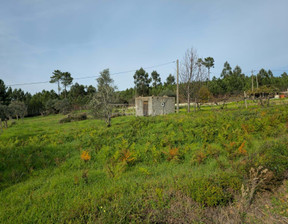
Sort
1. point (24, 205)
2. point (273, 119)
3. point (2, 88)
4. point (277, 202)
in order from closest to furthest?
point (277, 202) < point (24, 205) < point (273, 119) < point (2, 88)

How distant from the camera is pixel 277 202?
362cm

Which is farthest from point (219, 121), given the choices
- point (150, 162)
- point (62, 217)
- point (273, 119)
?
point (62, 217)

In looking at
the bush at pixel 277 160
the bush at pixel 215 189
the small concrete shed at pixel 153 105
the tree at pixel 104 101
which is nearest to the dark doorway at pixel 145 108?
the small concrete shed at pixel 153 105

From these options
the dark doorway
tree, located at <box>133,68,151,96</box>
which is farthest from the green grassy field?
tree, located at <box>133,68,151,96</box>

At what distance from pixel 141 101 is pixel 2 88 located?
31000mm

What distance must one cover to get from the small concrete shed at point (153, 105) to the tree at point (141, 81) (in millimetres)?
32255

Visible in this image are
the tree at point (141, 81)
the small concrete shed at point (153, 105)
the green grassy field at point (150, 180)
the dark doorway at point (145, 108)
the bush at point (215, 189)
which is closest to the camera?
the green grassy field at point (150, 180)

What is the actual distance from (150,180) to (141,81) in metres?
55.6

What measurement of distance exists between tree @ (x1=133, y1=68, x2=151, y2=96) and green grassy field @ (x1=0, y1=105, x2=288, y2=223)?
49.3m

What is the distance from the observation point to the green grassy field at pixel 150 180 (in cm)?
329

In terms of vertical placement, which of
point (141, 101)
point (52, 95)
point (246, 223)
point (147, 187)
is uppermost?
point (52, 95)

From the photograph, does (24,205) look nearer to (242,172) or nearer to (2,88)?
(242,172)

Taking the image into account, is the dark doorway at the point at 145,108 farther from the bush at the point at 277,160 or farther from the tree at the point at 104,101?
the bush at the point at 277,160

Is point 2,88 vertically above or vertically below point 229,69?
below
